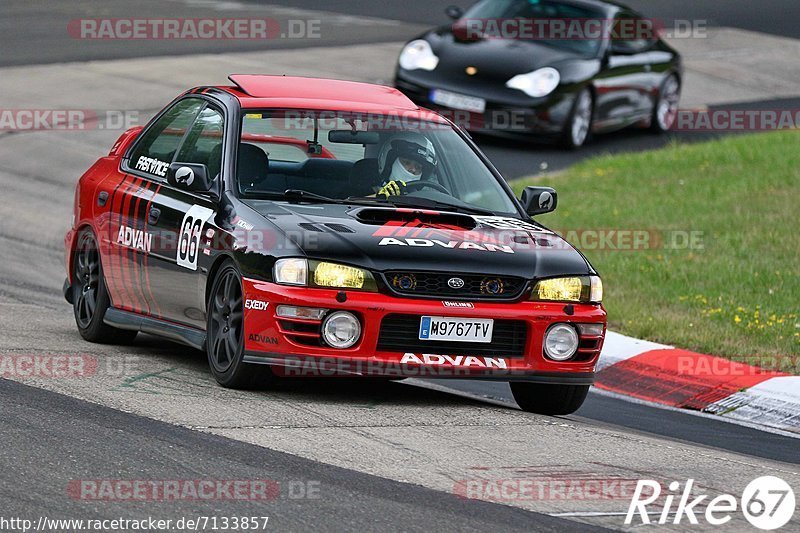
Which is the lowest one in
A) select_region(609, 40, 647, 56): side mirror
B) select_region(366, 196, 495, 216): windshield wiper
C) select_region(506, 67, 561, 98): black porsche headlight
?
select_region(366, 196, 495, 216): windshield wiper

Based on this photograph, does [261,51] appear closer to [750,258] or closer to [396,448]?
[750,258]

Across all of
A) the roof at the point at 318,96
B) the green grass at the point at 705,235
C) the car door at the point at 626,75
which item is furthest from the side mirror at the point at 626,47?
the roof at the point at 318,96

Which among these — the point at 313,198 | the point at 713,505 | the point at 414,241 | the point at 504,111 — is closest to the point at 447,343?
the point at 414,241

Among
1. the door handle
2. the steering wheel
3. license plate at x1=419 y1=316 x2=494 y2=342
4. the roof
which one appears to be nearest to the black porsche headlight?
the roof

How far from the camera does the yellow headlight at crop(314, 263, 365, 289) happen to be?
296 inches

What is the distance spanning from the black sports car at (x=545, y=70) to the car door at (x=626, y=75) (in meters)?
0.01

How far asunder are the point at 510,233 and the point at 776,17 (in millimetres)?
24979

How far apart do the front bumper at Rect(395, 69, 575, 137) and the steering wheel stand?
927 cm

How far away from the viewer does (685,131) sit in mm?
20656

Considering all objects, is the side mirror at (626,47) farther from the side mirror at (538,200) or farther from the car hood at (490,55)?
the side mirror at (538,200)

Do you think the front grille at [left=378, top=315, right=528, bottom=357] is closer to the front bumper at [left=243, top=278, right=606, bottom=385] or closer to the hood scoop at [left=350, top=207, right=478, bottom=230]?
the front bumper at [left=243, top=278, right=606, bottom=385]

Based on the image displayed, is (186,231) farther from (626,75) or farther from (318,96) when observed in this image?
(626,75)

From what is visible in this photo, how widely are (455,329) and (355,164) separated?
4.51 ft

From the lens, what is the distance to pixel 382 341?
24.8ft
